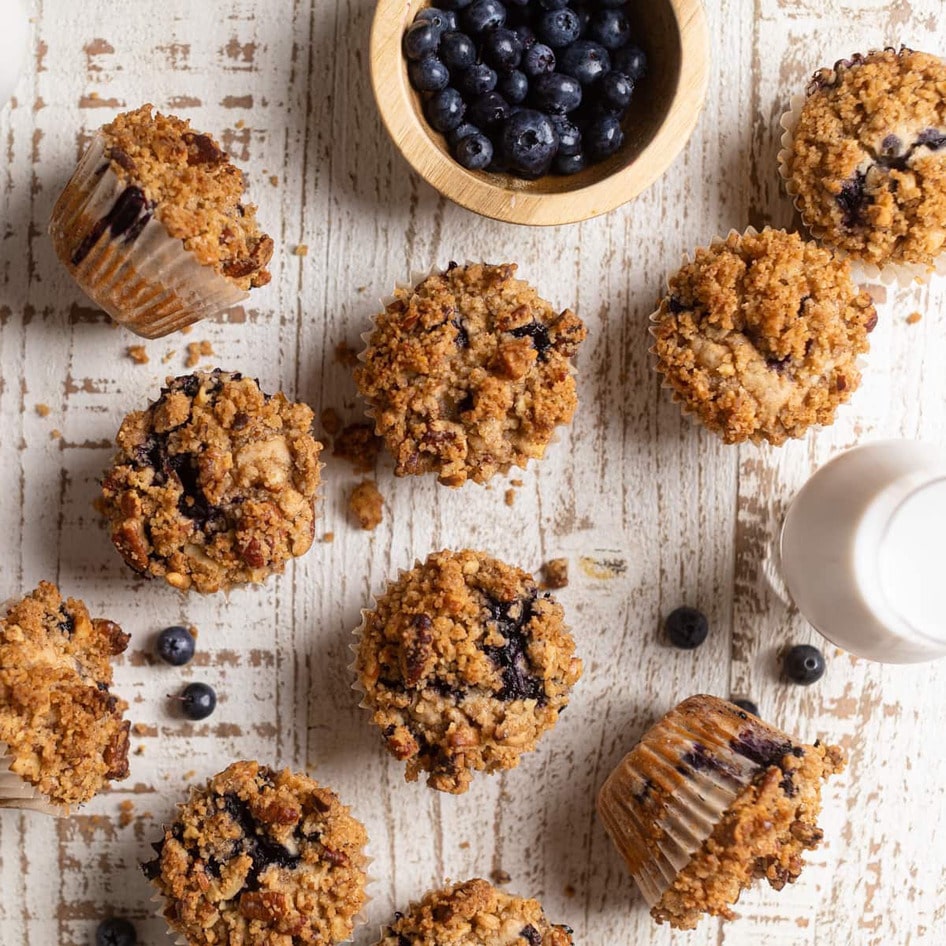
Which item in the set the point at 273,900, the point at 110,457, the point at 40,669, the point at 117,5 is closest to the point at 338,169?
the point at 117,5

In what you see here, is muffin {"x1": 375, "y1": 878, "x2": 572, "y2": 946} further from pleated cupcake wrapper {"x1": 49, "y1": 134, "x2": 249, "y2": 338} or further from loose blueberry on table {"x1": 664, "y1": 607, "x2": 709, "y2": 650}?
pleated cupcake wrapper {"x1": 49, "y1": 134, "x2": 249, "y2": 338}

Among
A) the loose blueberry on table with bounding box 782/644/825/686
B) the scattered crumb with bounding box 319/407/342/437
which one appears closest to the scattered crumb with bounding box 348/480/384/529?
the scattered crumb with bounding box 319/407/342/437

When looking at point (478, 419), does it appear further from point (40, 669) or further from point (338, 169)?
point (40, 669)

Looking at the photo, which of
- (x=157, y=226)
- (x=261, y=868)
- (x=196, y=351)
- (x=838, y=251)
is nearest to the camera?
(x=157, y=226)

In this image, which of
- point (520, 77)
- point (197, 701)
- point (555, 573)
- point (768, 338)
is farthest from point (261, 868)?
point (520, 77)

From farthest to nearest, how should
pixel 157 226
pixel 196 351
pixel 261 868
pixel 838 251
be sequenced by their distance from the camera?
1. pixel 196 351
2. pixel 838 251
3. pixel 261 868
4. pixel 157 226

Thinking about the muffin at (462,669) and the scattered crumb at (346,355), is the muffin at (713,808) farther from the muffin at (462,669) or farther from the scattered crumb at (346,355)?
the scattered crumb at (346,355)

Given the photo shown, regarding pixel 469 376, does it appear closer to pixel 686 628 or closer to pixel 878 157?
pixel 686 628
